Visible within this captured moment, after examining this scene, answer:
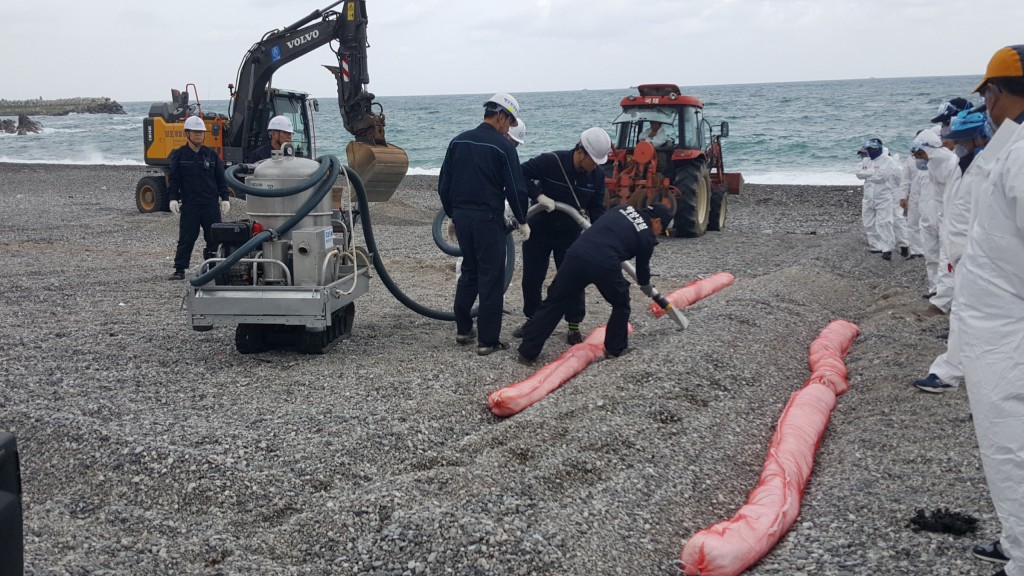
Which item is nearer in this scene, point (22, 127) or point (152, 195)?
point (152, 195)

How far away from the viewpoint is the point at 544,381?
554cm

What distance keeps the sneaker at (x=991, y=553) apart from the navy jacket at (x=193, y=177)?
294 inches

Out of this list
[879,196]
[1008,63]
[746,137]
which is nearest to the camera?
[1008,63]

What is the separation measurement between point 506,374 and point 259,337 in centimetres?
182

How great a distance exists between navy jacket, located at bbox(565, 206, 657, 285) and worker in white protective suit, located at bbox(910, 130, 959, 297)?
329 cm

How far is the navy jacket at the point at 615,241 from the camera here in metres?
6.04

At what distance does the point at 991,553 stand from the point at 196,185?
756 cm

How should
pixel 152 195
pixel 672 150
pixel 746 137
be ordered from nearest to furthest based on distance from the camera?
pixel 672 150
pixel 152 195
pixel 746 137

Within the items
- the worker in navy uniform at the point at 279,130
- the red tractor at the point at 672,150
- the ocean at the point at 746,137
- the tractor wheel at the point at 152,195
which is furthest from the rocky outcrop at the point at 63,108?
the worker in navy uniform at the point at 279,130

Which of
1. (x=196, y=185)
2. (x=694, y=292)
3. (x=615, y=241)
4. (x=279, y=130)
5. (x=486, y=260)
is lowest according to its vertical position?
(x=694, y=292)

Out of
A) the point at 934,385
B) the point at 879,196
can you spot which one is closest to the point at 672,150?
the point at 879,196

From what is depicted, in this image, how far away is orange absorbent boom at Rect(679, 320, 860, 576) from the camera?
11.1 ft

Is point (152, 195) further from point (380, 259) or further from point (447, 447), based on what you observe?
point (447, 447)

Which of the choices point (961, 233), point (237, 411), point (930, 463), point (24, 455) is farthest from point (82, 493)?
point (961, 233)
